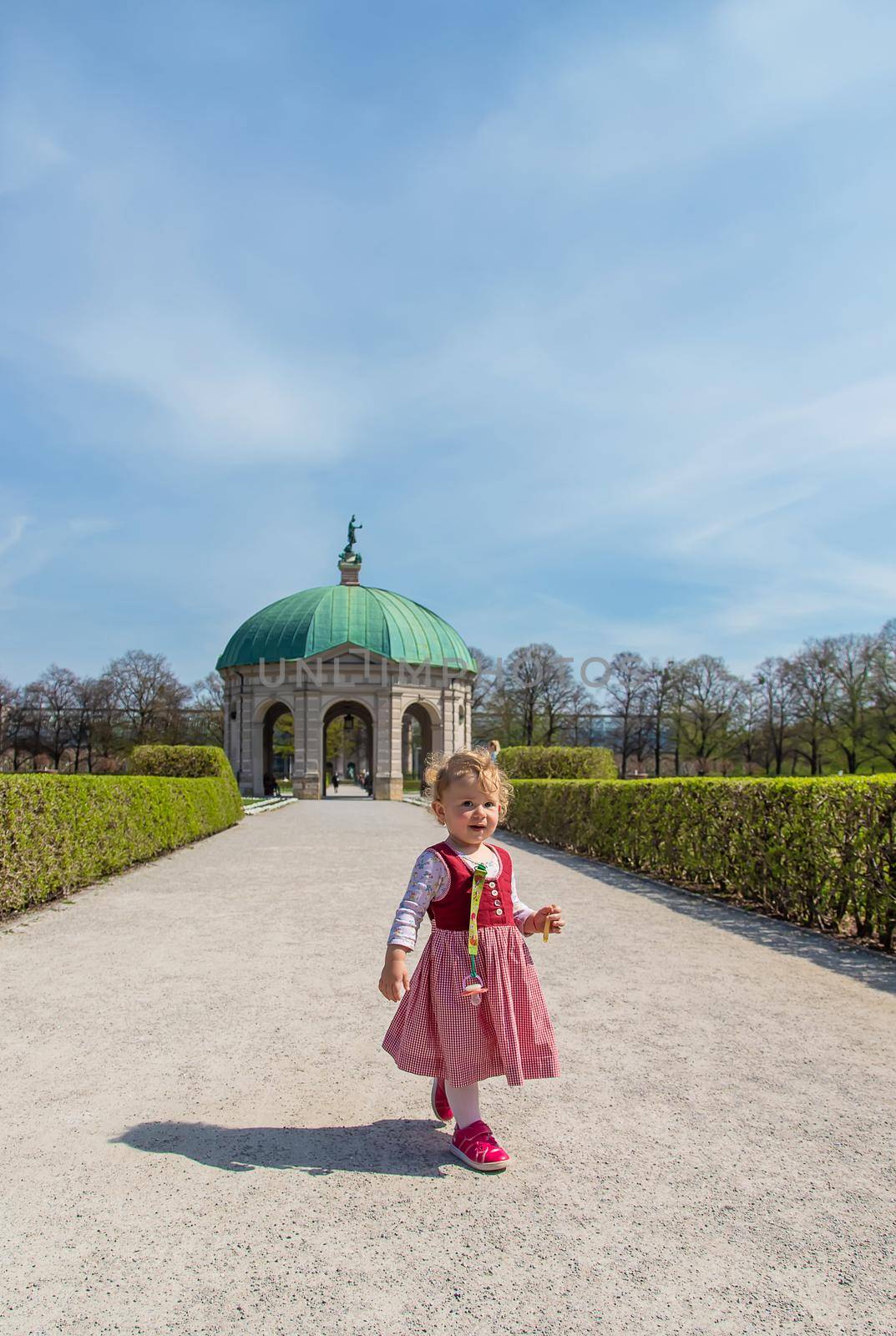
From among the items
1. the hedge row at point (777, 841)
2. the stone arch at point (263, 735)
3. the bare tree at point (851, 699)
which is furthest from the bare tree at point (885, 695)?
the hedge row at point (777, 841)

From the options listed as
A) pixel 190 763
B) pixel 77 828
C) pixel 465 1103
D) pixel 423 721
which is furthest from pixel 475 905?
pixel 423 721

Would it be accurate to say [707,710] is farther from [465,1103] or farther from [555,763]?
[465,1103]

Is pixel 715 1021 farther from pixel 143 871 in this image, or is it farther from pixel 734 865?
pixel 143 871

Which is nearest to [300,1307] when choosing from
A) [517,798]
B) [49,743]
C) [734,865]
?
[734,865]

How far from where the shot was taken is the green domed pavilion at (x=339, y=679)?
46.9 m

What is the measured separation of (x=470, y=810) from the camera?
11.9 ft

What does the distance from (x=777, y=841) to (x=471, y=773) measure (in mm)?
6149

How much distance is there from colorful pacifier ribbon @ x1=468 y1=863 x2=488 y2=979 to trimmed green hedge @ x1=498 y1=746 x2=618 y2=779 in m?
23.5

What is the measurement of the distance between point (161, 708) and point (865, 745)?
1454 inches

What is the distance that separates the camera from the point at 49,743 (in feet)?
183

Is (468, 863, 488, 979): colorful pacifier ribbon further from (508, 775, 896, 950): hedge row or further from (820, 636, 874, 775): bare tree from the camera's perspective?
(820, 636, 874, 775): bare tree

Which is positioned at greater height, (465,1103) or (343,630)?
(343,630)

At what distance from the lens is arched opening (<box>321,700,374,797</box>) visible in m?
52.0

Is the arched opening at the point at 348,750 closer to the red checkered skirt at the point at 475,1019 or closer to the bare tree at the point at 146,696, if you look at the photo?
the bare tree at the point at 146,696
